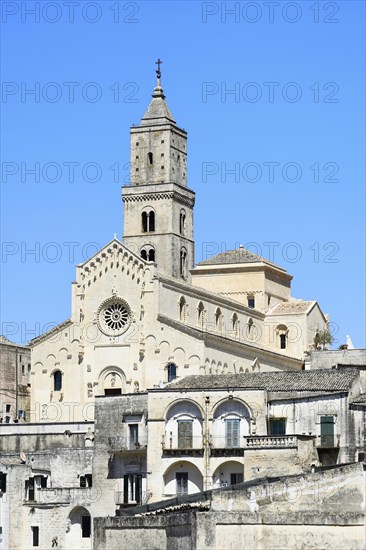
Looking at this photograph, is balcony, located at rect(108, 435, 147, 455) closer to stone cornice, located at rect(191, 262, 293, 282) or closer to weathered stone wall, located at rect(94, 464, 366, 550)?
weathered stone wall, located at rect(94, 464, 366, 550)

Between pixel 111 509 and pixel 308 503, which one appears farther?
pixel 111 509

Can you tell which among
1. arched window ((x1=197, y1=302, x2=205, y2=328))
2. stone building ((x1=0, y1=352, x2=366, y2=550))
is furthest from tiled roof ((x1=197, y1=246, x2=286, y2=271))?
stone building ((x1=0, y1=352, x2=366, y2=550))

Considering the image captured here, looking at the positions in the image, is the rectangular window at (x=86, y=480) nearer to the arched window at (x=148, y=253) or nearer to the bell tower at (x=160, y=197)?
the bell tower at (x=160, y=197)

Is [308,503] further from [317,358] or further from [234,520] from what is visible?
[317,358]

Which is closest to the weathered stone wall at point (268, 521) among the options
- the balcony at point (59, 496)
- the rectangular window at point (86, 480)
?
the balcony at point (59, 496)

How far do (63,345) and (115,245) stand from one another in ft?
22.0

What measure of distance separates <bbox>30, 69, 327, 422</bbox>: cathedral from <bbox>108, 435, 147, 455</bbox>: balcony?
10.7 m

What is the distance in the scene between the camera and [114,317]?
104562mm

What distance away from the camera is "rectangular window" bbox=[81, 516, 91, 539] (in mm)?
84256

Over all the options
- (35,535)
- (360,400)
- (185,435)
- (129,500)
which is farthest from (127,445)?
(360,400)

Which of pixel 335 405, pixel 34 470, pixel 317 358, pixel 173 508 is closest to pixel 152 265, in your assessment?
pixel 317 358

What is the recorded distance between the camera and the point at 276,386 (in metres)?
83.2

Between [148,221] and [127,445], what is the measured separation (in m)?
31.7

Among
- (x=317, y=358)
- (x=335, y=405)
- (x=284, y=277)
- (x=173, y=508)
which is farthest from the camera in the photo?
(x=284, y=277)
